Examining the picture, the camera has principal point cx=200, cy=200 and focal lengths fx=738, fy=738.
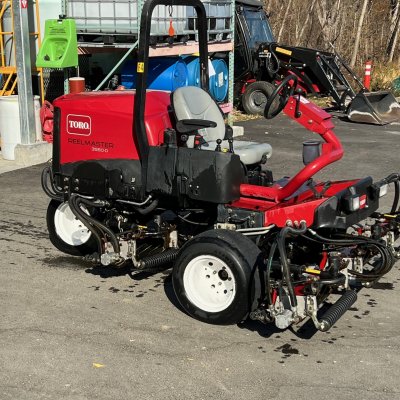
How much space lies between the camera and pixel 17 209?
7.62 meters

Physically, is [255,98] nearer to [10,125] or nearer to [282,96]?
[10,125]

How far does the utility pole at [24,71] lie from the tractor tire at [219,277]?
5.75 m

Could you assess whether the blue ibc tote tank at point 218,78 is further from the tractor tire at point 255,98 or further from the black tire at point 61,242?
the black tire at point 61,242

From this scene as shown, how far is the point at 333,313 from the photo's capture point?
14.2 ft

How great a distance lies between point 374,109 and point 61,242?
9139 millimetres

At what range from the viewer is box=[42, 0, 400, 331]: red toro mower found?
14.8ft

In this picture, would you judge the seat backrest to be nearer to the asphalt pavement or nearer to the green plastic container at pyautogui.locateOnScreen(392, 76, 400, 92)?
the asphalt pavement

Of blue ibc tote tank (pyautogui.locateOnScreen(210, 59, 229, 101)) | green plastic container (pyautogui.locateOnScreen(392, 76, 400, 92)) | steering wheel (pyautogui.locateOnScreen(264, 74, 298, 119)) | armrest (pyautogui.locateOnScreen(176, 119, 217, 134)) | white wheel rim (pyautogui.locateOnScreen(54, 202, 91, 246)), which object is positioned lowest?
green plastic container (pyautogui.locateOnScreen(392, 76, 400, 92))

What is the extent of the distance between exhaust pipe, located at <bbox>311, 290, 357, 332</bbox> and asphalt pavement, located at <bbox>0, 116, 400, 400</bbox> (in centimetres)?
21

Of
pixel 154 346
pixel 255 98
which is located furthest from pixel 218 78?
pixel 154 346

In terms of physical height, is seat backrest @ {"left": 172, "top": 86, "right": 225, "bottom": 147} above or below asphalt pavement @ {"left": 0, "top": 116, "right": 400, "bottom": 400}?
above

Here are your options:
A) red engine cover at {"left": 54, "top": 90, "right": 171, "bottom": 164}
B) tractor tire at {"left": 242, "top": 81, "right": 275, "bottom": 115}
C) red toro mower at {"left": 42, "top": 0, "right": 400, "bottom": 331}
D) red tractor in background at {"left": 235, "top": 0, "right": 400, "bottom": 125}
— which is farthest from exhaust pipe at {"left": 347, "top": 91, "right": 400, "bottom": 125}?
red engine cover at {"left": 54, "top": 90, "right": 171, "bottom": 164}

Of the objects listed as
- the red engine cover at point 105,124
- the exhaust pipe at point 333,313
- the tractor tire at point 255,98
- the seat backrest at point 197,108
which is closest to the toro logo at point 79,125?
the red engine cover at point 105,124

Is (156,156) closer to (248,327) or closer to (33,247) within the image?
(248,327)
